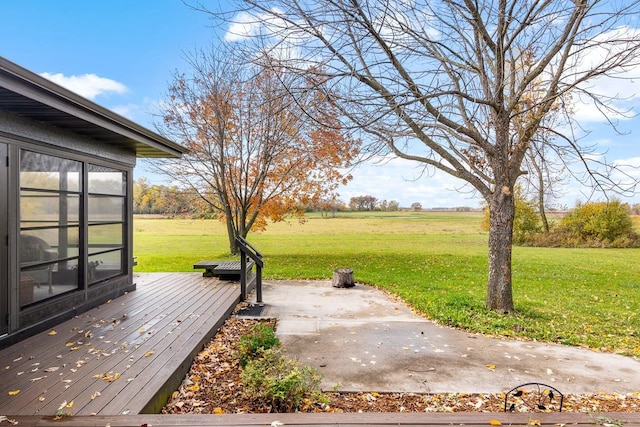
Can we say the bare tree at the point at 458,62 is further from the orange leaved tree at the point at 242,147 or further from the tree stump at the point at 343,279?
the orange leaved tree at the point at 242,147

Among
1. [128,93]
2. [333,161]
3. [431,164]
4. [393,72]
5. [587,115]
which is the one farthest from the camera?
[333,161]

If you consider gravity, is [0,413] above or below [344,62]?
below

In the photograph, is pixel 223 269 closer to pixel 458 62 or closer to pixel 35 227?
pixel 35 227

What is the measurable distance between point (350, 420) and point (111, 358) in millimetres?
2240

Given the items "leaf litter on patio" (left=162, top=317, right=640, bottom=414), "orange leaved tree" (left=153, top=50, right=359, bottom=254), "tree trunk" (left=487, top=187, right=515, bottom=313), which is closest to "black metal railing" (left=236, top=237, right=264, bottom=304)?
"leaf litter on patio" (left=162, top=317, right=640, bottom=414)

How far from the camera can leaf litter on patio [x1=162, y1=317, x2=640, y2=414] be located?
277cm

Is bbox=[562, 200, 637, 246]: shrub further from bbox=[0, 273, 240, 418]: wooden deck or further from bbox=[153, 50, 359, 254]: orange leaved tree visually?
bbox=[0, 273, 240, 418]: wooden deck

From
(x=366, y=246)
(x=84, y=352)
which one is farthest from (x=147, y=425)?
(x=366, y=246)

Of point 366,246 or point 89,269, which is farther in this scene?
point 366,246

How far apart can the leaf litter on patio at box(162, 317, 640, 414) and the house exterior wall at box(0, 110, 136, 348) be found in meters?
2.07

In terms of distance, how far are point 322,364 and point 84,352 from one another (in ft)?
7.28

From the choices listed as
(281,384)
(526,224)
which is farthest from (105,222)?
(526,224)

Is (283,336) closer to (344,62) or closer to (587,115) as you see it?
(344,62)

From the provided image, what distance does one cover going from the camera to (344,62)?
5.21 metres
